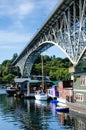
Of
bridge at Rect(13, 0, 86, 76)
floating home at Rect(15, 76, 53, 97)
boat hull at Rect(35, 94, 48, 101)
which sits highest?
bridge at Rect(13, 0, 86, 76)

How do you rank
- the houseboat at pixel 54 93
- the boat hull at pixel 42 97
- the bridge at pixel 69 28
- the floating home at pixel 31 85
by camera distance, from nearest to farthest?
the bridge at pixel 69 28, the houseboat at pixel 54 93, the boat hull at pixel 42 97, the floating home at pixel 31 85

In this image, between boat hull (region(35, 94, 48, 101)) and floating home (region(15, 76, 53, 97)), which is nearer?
boat hull (region(35, 94, 48, 101))

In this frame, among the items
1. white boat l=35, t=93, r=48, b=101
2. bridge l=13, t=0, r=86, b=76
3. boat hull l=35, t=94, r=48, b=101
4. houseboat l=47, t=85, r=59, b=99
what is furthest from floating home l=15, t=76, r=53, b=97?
bridge l=13, t=0, r=86, b=76

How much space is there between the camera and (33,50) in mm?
115688

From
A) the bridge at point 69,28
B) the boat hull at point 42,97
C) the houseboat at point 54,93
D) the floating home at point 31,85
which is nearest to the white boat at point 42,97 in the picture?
the boat hull at point 42,97

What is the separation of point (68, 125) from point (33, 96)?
50.5 metres

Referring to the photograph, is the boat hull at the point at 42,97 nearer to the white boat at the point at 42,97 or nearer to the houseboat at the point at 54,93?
the white boat at the point at 42,97

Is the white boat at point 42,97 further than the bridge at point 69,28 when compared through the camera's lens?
Yes

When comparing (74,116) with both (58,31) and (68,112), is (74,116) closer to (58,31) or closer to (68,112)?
(68,112)

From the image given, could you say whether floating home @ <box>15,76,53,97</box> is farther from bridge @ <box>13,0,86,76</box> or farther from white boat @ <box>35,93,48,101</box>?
bridge @ <box>13,0,86,76</box>

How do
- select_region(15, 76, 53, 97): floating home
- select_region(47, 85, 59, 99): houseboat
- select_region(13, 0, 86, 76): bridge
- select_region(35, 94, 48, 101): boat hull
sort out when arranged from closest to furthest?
1. select_region(13, 0, 86, 76): bridge
2. select_region(47, 85, 59, 99): houseboat
3. select_region(35, 94, 48, 101): boat hull
4. select_region(15, 76, 53, 97): floating home

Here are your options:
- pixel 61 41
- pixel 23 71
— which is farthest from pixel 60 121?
pixel 23 71

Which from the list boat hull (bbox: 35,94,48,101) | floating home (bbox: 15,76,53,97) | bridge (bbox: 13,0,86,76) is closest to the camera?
bridge (bbox: 13,0,86,76)

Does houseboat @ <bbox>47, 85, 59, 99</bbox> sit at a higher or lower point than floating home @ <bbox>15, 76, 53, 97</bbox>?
lower
